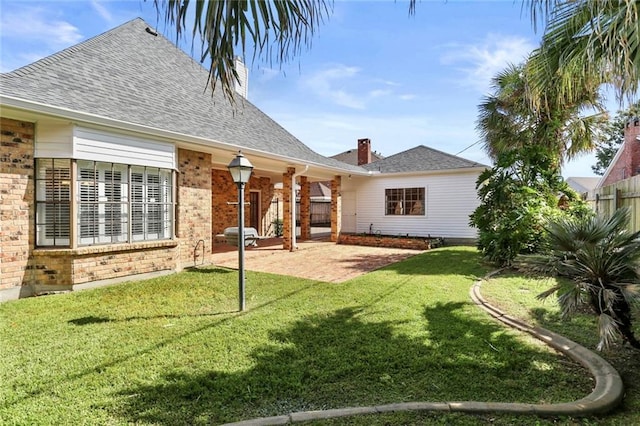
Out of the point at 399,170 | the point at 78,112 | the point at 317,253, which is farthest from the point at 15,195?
the point at 399,170

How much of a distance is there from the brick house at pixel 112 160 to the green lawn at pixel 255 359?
1.05 meters

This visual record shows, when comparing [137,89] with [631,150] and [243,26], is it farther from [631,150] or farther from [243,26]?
[631,150]

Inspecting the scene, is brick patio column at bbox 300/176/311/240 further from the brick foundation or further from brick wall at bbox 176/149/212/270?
brick wall at bbox 176/149/212/270

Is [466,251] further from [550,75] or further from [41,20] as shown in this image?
[41,20]

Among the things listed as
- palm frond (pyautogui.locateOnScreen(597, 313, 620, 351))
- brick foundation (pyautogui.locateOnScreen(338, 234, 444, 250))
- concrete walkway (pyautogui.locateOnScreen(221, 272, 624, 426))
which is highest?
palm frond (pyautogui.locateOnScreen(597, 313, 620, 351))

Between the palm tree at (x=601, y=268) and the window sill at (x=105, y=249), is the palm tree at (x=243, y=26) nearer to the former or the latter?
the palm tree at (x=601, y=268)

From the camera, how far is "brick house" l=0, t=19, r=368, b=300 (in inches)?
250

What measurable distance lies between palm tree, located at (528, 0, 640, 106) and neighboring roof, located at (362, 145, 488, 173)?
10620mm

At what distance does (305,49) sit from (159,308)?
5349 millimetres

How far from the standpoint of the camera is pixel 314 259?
11055 mm

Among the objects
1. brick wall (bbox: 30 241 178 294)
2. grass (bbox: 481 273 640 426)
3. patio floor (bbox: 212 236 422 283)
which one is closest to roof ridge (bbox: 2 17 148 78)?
brick wall (bbox: 30 241 178 294)

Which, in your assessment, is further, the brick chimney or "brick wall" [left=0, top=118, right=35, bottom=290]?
the brick chimney

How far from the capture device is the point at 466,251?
12.7 metres

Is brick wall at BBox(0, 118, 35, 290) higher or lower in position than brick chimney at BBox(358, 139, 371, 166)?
lower
